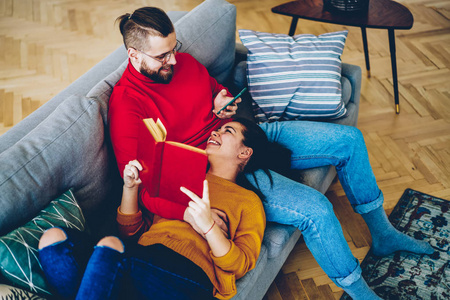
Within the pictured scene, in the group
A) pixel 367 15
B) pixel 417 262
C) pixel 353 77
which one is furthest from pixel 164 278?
pixel 367 15

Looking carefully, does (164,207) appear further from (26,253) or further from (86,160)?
(26,253)

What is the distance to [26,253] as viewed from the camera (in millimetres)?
1129

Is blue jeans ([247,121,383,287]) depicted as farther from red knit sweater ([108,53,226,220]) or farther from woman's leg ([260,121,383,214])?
red knit sweater ([108,53,226,220])

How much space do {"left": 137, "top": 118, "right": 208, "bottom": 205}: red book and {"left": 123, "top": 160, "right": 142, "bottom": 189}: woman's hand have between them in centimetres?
6

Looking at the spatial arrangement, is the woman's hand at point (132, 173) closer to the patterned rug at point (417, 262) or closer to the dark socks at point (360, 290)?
the dark socks at point (360, 290)

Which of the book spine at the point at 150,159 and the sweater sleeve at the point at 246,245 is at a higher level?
the book spine at the point at 150,159

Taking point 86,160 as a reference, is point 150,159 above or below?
above

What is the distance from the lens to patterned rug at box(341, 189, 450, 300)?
1.72 meters

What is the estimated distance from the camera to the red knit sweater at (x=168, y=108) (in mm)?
1451

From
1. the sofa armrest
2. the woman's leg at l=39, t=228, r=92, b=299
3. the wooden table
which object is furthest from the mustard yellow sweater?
the wooden table

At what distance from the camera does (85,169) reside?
1421 millimetres

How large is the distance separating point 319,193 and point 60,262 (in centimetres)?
94

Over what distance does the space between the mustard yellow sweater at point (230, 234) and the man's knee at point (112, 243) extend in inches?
5.6

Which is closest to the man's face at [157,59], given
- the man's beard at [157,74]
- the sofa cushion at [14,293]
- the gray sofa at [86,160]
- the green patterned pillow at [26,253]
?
the man's beard at [157,74]
